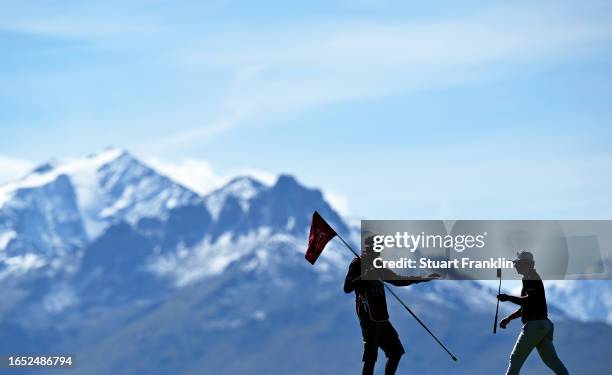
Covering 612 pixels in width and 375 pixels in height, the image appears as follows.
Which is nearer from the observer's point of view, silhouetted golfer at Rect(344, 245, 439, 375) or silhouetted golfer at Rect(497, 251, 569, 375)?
silhouetted golfer at Rect(497, 251, 569, 375)

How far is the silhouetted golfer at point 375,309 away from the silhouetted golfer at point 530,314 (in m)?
1.95

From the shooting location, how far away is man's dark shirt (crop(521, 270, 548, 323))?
27547 mm

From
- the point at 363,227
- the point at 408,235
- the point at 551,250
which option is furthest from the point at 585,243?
the point at 363,227

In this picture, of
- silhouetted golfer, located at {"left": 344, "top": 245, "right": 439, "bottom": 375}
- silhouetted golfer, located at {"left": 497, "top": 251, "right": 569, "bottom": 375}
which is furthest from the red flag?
silhouetted golfer, located at {"left": 497, "top": 251, "right": 569, "bottom": 375}

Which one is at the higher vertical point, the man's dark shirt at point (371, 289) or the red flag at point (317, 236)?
the red flag at point (317, 236)

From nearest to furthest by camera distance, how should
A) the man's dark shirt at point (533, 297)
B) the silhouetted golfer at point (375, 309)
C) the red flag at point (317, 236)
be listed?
the man's dark shirt at point (533, 297) → the silhouetted golfer at point (375, 309) → the red flag at point (317, 236)

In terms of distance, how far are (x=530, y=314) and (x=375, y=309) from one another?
130 inches

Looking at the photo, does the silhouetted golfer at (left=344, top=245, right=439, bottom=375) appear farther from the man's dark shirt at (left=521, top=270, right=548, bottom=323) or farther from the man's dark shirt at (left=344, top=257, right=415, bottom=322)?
the man's dark shirt at (left=521, top=270, right=548, bottom=323)

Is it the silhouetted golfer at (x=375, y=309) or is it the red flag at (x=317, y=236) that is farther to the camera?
the red flag at (x=317, y=236)

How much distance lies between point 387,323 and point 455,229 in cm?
563

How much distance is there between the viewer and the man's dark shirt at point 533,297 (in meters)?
27.5

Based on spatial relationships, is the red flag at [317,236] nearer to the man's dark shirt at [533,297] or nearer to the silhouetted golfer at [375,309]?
the silhouetted golfer at [375,309]

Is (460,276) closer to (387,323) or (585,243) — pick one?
(585,243)

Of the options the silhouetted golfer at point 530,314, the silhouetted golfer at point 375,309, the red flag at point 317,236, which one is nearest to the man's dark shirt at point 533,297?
the silhouetted golfer at point 530,314
